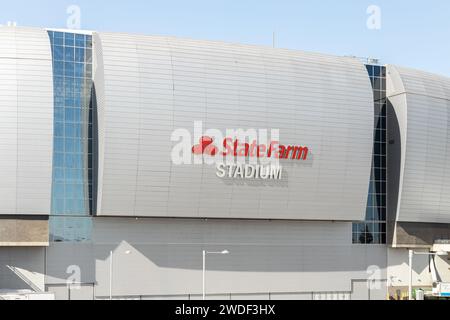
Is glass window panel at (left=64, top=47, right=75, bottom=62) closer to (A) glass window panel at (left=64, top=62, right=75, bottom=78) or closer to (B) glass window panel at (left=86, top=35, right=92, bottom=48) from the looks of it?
(A) glass window panel at (left=64, top=62, right=75, bottom=78)

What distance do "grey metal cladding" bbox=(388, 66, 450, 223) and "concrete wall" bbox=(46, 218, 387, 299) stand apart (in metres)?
5.88

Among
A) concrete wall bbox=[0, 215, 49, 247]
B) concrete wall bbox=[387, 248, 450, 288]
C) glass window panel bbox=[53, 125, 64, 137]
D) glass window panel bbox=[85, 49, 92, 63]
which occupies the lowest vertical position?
concrete wall bbox=[387, 248, 450, 288]

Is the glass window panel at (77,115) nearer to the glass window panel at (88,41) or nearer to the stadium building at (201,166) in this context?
the stadium building at (201,166)

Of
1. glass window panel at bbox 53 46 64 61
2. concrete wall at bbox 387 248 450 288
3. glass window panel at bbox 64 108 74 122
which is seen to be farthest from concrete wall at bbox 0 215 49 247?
concrete wall at bbox 387 248 450 288

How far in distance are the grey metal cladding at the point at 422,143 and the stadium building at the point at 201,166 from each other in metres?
0.17

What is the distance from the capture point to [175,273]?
60094 millimetres

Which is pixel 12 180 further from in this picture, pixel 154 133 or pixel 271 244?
pixel 271 244

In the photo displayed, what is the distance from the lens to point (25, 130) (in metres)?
53.7

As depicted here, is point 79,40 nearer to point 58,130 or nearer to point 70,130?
point 70,130

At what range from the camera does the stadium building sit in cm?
5516

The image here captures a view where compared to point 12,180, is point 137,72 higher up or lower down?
higher up
